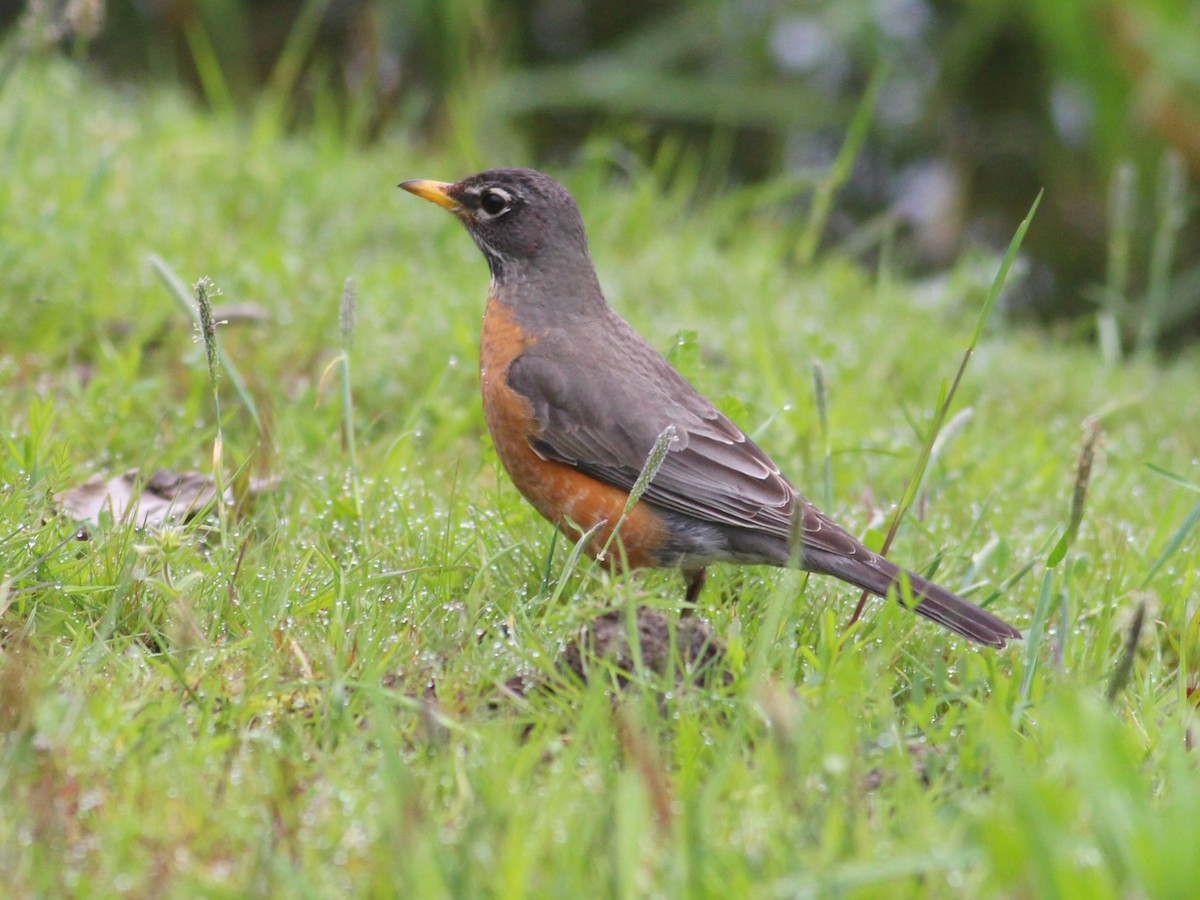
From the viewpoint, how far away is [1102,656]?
11.5 ft

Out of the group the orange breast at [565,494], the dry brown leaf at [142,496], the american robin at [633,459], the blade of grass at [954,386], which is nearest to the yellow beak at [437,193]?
the american robin at [633,459]

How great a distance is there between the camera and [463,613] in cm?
341

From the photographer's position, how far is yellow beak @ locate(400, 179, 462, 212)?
5.01 meters

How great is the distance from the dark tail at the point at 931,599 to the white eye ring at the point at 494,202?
1.90 metres

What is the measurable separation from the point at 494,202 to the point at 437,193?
0.21 m

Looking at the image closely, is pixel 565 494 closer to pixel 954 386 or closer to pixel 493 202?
pixel 954 386

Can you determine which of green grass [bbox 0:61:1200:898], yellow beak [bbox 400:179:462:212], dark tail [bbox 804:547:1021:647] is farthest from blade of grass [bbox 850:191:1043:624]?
yellow beak [bbox 400:179:462:212]

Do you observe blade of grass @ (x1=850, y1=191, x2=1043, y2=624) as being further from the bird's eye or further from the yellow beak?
the yellow beak

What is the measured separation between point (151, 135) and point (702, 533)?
4.66m

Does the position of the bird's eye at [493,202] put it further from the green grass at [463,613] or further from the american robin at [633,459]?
the green grass at [463,613]

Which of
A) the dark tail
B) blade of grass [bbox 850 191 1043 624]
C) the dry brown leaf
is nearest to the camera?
blade of grass [bbox 850 191 1043 624]

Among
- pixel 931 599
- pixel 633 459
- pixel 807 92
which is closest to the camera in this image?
pixel 931 599

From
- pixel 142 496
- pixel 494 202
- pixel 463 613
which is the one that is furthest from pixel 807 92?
pixel 463 613

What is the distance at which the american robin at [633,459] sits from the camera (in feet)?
12.7
